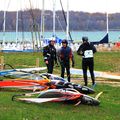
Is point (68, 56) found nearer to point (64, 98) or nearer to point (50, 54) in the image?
point (50, 54)

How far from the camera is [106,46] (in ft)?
210

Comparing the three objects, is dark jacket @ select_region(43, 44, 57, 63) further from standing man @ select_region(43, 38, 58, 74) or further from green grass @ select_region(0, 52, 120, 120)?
green grass @ select_region(0, 52, 120, 120)

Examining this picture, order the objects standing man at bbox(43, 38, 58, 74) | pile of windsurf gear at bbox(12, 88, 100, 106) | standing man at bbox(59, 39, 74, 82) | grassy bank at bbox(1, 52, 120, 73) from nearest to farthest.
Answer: pile of windsurf gear at bbox(12, 88, 100, 106)
standing man at bbox(59, 39, 74, 82)
standing man at bbox(43, 38, 58, 74)
grassy bank at bbox(1, 52, 120, 73)

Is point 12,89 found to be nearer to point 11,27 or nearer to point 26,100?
point 26,100

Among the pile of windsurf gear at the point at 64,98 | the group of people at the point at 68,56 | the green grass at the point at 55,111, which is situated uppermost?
the group of people at the point at 68,56

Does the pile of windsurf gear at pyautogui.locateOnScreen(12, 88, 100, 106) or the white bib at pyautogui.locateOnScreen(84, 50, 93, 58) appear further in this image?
the white bib at pyautogui.locateOnScreen(84, 50, 93, 58)

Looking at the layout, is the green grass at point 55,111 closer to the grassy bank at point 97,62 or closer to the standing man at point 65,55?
the standing man at point 65,55

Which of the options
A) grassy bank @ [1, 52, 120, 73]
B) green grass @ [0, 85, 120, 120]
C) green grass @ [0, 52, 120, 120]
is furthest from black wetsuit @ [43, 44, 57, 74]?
grassy bank @ [1, 52, 120, 73]

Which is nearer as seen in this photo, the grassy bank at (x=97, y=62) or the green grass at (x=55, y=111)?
the green grass at (x=55, y=111)

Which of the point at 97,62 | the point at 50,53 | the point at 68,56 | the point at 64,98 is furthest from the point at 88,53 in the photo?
the point at 97,62

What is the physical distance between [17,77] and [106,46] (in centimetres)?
4730

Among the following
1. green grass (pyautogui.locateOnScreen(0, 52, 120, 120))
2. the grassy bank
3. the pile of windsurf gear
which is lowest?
the grassy bank

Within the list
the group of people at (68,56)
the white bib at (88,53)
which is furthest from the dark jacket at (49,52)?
the white bib at (88,53)

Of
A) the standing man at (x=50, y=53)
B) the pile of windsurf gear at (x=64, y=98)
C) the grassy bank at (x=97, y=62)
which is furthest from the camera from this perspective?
the grassy bank at (x=97, y=62)
